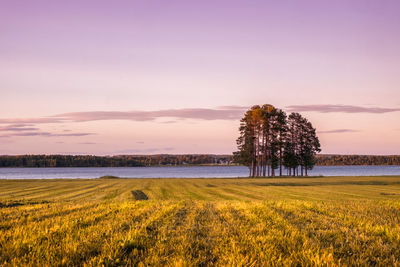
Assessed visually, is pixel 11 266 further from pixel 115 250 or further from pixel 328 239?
pixel 328 239

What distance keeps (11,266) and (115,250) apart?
1.42m

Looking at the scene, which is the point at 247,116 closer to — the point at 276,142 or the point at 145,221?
the point at 276,142

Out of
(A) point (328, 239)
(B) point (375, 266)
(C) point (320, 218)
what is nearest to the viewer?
(B) point (375, 266)

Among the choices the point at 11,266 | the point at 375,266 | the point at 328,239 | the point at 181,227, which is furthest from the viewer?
the point at 181,227

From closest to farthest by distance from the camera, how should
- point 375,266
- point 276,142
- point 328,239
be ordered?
point 375,266
point 328,239
point 276,142

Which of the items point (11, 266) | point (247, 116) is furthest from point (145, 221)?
point (247, 116)

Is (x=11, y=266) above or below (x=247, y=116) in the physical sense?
below

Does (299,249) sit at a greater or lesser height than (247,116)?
lesser

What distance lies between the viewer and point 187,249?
5000 millimetres

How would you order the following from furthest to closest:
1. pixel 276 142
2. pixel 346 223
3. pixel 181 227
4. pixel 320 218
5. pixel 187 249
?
pixel 276 142 < pixel 320 218 < pixel 346 223 < pixel 181 227 < pixel 187 249

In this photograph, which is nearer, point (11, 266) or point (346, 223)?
point (11, 266)

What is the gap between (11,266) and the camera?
3.95 metres

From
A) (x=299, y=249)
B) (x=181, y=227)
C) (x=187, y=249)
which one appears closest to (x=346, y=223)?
(x=299, y=249)

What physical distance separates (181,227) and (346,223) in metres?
4.24
